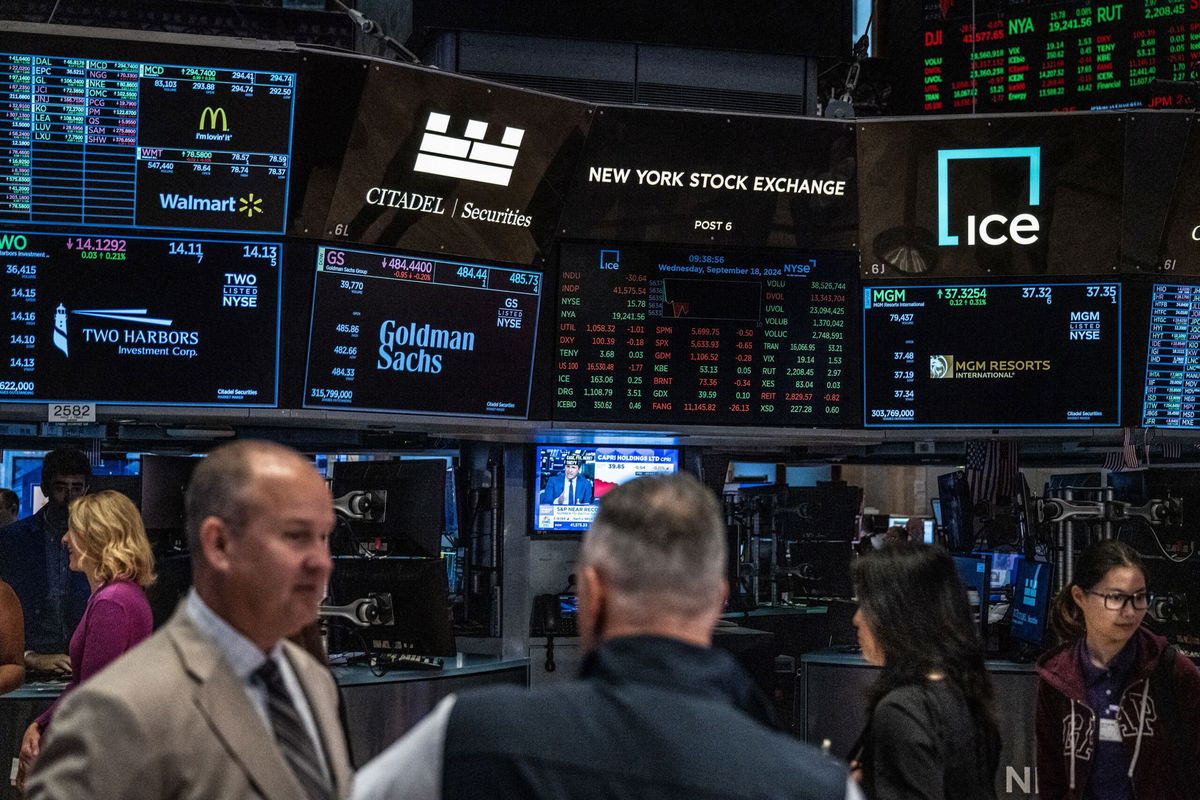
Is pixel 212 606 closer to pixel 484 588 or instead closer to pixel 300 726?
pixel 300 726

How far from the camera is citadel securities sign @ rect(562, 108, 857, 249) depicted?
18.6ft

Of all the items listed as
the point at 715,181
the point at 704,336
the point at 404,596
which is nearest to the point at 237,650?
the point at 404,596

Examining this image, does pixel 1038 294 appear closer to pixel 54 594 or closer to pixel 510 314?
pixel 510 314

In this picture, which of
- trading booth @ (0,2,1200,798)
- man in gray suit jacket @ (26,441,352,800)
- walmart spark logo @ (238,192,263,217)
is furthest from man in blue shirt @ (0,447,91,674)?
man in gray suit jacket @ (26,441,352,800)

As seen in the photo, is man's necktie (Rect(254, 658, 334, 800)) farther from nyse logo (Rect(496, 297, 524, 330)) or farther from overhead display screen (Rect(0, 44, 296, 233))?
nyse logo (Rect(496, 297, 524, 330))

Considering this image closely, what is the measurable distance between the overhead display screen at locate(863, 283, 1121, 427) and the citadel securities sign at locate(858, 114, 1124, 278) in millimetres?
119

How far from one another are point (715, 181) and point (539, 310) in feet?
3.12

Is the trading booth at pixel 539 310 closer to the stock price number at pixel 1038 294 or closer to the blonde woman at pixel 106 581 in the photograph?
the stock price number at pixel 1038 294

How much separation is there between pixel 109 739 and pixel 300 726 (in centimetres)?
29

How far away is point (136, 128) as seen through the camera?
4.91 metres

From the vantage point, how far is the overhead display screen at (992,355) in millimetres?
5875

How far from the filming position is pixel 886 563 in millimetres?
2916

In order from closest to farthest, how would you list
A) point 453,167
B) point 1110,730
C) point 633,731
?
point 633,731
point 1110,730
point 453,167

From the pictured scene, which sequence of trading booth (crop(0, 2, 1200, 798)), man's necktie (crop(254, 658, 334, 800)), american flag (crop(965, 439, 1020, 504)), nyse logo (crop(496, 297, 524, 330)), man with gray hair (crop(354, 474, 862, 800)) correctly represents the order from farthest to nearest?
american flag (crop(965, 439, 1020, 504)) < nyse logo (crop(496, 297, 524, 330)) < trading booth (crop(0, 2, 1200, 798)) < man's necktie (crop(254, 658, 334, 800)) < man with gray hair (crop(354, 474, 862, 800))
